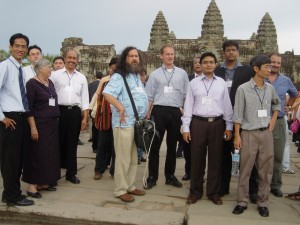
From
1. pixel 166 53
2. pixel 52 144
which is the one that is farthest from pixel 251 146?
pixel 52 144

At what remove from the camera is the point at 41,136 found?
15.4ft

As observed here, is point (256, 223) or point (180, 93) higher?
point (180, 93)

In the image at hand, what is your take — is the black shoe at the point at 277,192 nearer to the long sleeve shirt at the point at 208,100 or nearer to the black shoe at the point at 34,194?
the long sleeve shirt at the point at 208,100

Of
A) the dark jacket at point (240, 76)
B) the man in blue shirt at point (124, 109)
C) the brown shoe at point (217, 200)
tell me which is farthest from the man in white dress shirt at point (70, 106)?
the dark jacket at point (240, 76)

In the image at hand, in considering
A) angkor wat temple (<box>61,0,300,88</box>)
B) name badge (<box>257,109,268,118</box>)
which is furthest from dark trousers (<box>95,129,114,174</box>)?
angkor wat temple (<box>61,0,300,88</box>)

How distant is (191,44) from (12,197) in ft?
111

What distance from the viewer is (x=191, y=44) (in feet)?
120

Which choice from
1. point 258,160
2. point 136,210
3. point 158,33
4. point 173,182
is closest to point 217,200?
point 258,160

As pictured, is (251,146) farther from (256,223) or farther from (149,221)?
(149,221)

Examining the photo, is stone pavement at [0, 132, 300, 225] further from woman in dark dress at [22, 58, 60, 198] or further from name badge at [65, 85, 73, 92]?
name badge at [65, 85, 73, 92]

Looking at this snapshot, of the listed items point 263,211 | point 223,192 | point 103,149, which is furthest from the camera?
point 103,149

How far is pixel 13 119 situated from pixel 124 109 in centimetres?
136

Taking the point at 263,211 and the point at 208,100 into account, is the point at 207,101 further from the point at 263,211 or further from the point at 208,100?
the point at 263,211

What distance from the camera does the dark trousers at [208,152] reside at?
14.9 ft
